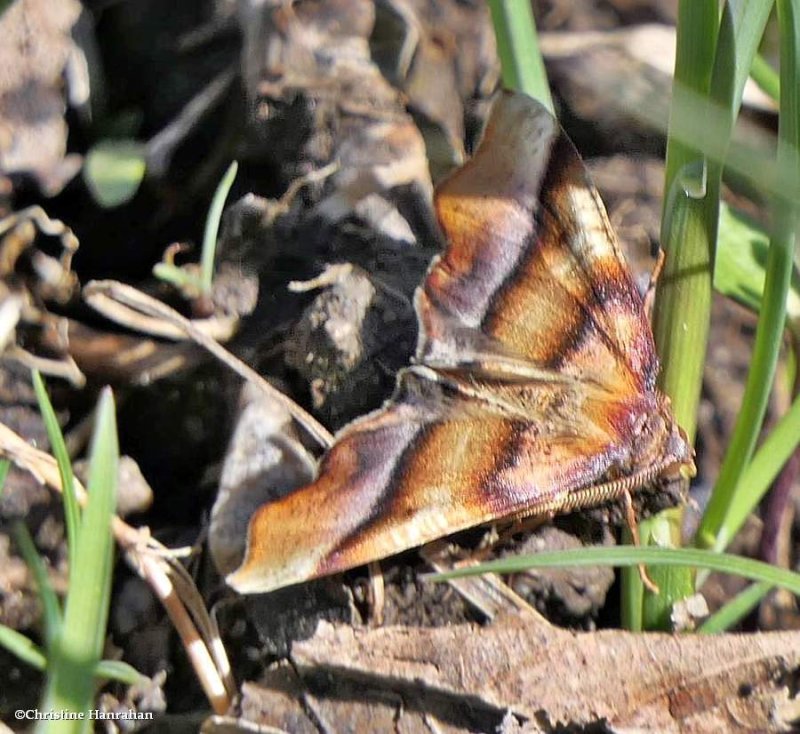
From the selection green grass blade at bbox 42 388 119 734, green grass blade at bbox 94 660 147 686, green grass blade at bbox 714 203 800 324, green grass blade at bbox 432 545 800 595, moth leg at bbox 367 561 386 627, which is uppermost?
green grass blade at bbox 714 203 800 324

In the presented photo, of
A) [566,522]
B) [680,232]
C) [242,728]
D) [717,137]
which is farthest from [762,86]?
[242,728]

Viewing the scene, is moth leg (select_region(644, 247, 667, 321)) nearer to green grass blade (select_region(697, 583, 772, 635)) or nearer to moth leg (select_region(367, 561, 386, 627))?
green grass blade (select_region(697, 583, 772, 635))

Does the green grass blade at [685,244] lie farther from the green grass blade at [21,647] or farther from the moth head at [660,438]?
A: the green grass blade at [21,647]

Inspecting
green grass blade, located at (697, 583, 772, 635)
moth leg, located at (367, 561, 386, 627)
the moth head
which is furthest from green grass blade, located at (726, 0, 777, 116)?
moth leg, located at (367, 561, 386, 627)

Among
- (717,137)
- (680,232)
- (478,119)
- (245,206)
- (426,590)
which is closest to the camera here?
(717,137)

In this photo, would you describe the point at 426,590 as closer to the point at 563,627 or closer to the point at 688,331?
the point at 563,627

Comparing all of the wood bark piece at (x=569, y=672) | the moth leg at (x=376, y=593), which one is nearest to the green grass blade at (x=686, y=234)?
the wood bark piece at (x=569, y=672)

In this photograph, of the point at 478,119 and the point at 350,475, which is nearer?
the point at 350,475
